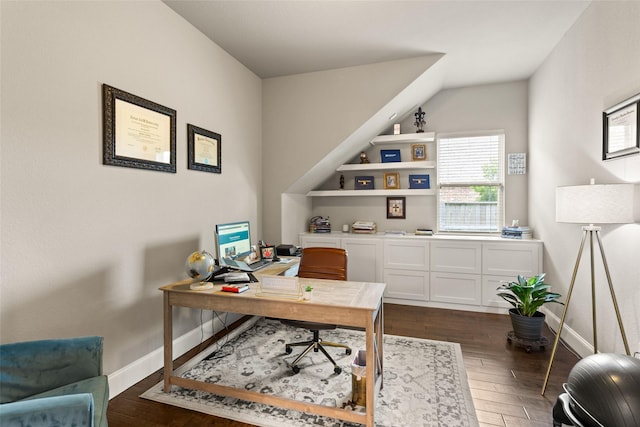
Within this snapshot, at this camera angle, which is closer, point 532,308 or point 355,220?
point 532,308

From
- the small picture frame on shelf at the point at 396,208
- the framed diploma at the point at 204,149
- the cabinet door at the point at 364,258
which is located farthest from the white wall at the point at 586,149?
the framed diploma at the point at 204,149

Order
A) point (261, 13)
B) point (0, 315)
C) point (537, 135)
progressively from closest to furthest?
point (0, 315) → point (261, 13) → point (537, 135)

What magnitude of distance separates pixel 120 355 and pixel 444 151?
4.26 metres

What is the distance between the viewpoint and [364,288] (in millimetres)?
2070

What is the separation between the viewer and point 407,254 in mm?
3867

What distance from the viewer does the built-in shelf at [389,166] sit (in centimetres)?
402

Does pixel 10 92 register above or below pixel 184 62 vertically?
below

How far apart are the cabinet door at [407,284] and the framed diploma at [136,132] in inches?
114

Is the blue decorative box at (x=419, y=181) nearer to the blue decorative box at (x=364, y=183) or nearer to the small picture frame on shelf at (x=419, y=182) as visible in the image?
the small picture frame on shelf at (x=419, y=182)

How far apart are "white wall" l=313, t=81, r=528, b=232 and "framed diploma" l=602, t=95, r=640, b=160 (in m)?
1.81

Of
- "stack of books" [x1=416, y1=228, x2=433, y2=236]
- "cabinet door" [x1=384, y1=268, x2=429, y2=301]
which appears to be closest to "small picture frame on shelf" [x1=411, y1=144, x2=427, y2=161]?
"stack of books" [x1=416, y1=228, x2=433, y2=236]

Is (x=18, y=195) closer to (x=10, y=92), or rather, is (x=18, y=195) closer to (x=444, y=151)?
(x=10, y=92)

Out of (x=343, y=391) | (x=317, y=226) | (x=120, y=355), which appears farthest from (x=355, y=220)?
(x=120, y=355)

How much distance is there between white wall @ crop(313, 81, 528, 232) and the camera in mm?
3914
